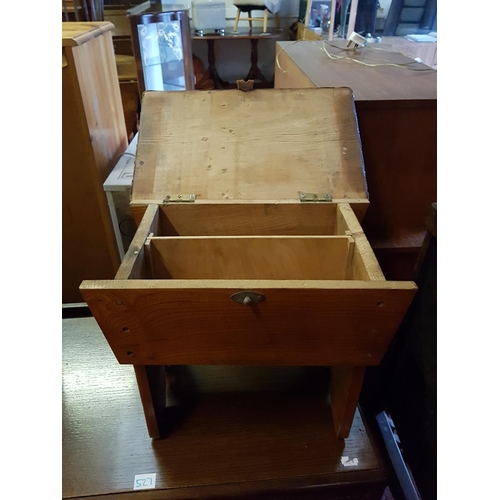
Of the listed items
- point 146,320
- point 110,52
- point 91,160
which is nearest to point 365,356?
point 146,320

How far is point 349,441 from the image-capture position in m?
0.97

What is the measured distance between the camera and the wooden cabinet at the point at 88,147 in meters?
1.22

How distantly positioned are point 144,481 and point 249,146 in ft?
2.77

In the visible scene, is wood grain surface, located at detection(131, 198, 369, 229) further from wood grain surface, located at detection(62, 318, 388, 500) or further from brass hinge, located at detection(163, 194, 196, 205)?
wood grain surface, located at detection(62, 318, 388, 500)

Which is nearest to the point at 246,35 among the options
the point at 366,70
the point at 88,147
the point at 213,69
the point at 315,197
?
the point at 213,69

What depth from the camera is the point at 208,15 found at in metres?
3.29

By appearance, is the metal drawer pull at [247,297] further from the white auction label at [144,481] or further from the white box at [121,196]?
the white box at [121,196]

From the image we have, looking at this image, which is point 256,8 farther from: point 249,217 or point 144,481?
point 144,481

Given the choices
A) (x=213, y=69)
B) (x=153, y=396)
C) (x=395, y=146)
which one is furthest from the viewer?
(x=213, y=69)

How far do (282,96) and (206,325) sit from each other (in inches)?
28.4

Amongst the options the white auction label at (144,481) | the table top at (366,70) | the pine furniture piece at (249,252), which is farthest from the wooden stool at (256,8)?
the white auction label at (144,481)

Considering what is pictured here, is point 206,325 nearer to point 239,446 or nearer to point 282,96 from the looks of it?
point 239,446

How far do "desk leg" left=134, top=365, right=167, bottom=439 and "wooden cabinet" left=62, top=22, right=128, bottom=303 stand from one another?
70cm

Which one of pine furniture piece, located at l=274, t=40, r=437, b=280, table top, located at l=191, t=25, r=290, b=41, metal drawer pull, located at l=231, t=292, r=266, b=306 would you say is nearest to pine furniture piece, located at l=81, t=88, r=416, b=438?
metal drawer pull, located at l=231, t=292, r=266, b=306
